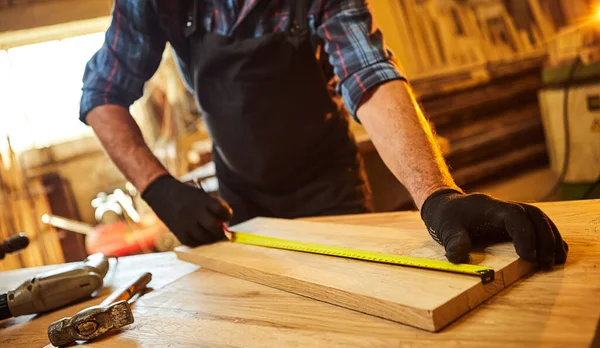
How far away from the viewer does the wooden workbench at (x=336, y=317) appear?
822 millimetres

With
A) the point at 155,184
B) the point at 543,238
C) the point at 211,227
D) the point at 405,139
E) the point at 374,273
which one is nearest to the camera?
the point at 543,238

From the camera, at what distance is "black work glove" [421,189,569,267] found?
98 cm

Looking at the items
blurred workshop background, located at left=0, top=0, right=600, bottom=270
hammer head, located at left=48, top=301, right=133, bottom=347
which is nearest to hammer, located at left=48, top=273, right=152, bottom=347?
hammer head, located at left=48, top=301, right=133, bottom=347

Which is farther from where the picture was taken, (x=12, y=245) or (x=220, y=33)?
(x=220, y=33)

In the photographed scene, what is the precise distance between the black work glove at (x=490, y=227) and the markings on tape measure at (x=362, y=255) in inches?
1.2

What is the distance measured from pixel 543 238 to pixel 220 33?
124cm

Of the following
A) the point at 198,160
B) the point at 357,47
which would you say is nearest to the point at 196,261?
the point at 357,47

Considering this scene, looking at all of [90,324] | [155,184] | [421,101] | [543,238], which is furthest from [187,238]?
[421,101]

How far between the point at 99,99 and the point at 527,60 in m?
4.72

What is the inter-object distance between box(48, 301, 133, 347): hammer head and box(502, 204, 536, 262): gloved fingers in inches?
29.0

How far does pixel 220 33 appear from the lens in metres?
1.88

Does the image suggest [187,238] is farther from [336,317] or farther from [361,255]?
[336,317]

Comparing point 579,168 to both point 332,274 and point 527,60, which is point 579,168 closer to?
point 527,60

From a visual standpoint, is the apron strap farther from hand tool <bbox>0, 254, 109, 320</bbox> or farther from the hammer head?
the hammer head
